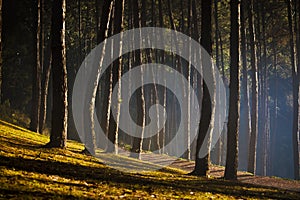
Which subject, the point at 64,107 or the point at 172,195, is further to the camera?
the point at 64,107

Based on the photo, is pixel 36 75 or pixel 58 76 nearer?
pixel 58 76

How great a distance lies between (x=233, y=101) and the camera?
15.4 m

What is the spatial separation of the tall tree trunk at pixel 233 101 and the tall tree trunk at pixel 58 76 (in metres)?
5.92

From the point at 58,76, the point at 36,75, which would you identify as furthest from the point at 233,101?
the point at 36,75

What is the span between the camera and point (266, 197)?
10922mm

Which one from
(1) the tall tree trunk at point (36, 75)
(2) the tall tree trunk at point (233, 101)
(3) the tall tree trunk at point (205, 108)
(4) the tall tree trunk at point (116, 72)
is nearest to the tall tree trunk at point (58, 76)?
(3) the tall tree trunk at point (205, 108)

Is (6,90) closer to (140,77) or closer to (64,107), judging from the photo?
(140,77)

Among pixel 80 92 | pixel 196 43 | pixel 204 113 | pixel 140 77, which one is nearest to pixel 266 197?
pixel 204 113

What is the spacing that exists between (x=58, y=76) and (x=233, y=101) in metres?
6.25

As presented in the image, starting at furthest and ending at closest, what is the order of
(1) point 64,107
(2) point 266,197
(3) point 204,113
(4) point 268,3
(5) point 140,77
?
1. (4) point 268,3
2. (5) point 140,77
3. (3) point 204,113
4. (1) point 64,107
5. (2) point 266,197

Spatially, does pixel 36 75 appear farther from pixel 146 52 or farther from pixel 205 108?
pixel 146 52

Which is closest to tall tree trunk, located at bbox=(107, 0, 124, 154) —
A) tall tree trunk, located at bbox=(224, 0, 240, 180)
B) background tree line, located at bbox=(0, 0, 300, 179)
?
background tree line, located at bbox=(0, 0, 300, 179)

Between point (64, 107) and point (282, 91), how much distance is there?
197 feet

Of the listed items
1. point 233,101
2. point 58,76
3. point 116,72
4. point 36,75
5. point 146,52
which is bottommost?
point 233,101
